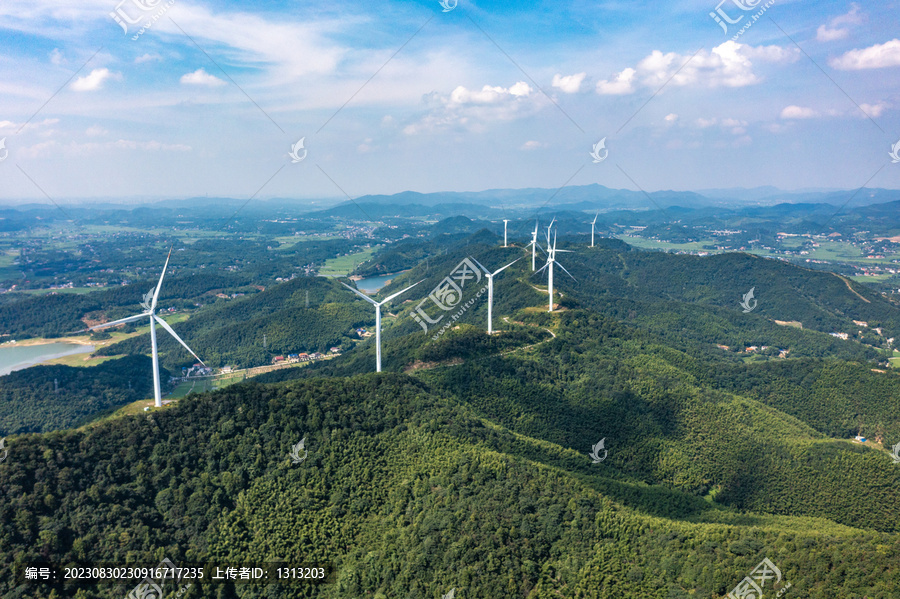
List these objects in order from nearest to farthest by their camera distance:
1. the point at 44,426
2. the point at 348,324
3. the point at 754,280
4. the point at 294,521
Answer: the point at 294,521 → the point at 44,426 → the point at 348,324 → the point at 754,280

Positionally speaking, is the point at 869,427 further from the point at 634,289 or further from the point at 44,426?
the point at 44,426

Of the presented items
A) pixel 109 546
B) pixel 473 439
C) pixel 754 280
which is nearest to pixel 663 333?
pixel 754 280

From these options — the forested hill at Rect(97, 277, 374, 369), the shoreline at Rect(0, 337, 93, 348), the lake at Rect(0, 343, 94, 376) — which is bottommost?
the lake at Rect(0, 343, 94, 376)

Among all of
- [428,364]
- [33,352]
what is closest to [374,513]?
[428,364]

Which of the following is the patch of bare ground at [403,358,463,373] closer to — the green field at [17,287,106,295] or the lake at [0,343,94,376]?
the lake at [0,343,94,376]

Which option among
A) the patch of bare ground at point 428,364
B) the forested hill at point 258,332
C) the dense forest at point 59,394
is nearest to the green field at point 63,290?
the forested hill at point 258,332

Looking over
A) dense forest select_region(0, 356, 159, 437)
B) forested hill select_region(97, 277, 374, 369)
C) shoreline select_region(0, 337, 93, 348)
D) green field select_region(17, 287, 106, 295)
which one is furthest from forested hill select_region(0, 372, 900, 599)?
green field select_region(17, 287, 106, 295)

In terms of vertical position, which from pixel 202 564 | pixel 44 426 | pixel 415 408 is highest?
pixel 415 408
